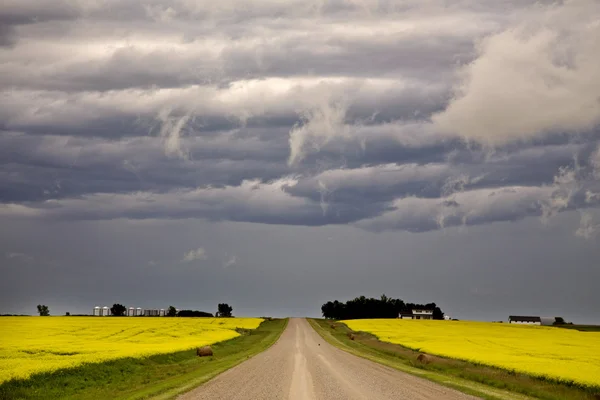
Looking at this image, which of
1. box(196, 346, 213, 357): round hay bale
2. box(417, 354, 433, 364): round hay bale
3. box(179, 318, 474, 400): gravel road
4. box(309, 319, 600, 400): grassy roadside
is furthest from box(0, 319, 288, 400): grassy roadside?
box(417, 354, 433, 364): round hay bale

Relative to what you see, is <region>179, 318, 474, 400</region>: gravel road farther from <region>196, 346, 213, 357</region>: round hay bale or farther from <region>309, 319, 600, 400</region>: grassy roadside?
<region>196, 346, 213, 357</region>: round hay bale

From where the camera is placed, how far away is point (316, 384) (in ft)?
106

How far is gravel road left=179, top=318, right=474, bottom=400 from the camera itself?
2822cm

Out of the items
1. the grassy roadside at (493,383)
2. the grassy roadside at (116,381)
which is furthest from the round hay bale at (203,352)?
the grassy roadside at (493,383)

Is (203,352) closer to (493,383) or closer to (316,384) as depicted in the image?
(316,384)

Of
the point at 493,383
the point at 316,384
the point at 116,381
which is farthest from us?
the point at 116,381

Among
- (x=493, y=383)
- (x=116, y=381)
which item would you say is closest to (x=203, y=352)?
(x=116, y=381)

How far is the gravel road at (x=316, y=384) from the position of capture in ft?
92.6

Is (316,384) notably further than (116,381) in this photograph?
No

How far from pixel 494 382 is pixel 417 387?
745 cm

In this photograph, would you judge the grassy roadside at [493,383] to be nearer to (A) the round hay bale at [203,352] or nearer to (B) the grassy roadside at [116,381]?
(B) the grassy roadside at [116,381]

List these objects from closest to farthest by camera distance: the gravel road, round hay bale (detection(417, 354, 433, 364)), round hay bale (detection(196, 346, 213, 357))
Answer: the gravel road < round hay bale (detection(417, 354, 433, 364)) < round hay bale (detection(196, 346, 213, 357))

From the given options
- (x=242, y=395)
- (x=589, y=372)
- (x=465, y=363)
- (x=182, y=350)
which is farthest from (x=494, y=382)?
(x=182, y=350)

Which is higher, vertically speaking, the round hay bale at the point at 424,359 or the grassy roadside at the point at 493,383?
the round hay bale at the point at 424,359
